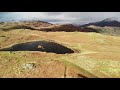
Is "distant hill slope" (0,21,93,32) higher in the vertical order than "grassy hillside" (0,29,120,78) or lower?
higher

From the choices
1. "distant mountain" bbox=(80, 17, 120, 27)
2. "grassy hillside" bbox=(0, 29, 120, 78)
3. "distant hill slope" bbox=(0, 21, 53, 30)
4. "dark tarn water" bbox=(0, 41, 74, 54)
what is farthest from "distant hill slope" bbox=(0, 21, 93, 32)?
"dark tarn water" bbox=(0, 41, 74, 54)

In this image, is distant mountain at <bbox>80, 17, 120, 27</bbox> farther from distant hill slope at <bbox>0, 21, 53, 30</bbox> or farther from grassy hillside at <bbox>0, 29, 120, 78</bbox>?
distant hill slope at <bbox>0, 21, 53, 30</bbox>

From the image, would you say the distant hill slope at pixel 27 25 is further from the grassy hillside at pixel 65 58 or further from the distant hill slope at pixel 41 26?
the grassy hillside at pixel 65 58

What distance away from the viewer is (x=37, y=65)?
40.8 ft

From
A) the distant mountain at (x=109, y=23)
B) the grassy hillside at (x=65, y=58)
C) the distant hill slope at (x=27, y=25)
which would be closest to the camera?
the grassy hillside at (x=65, y=58)

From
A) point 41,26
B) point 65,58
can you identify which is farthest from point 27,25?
point 65,58

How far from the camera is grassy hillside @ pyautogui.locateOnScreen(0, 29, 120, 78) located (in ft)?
40.3

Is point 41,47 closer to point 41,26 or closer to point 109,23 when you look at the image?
point 41,26

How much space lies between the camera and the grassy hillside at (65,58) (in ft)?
40.3

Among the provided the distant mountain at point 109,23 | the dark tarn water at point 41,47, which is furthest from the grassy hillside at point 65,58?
the distant mountain at point 109,23

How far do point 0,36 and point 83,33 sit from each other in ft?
11.9
